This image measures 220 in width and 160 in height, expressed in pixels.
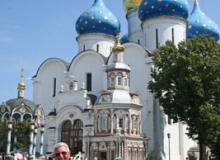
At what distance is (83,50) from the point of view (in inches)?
1405

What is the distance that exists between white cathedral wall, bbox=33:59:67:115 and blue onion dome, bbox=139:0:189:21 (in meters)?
8.71

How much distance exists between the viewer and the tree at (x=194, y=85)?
21047 millimetres

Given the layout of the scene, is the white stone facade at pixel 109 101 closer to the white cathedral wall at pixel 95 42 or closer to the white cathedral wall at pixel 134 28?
the white cathedral wall at pixel 95 42

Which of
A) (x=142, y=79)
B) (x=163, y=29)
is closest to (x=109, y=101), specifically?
(x=142, y=79)

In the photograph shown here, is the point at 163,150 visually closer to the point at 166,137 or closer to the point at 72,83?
the point at 166,137

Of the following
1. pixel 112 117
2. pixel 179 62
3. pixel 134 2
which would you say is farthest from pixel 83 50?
pixel 179 62

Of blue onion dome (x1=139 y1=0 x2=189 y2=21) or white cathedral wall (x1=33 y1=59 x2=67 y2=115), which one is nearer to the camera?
blue onion dome (x1=139 y1=0 x2=189 y2=21)

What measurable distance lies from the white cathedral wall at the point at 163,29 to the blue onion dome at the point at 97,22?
346 centimetres

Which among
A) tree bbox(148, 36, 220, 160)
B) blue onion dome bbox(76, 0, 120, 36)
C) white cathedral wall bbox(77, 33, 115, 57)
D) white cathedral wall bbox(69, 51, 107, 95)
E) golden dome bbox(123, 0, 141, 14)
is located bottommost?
tree bbox(148, 36, 220, 160)

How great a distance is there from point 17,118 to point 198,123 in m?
16.7

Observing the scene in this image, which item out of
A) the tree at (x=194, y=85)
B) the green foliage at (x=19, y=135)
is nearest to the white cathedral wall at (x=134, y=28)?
the green foliage at (x=19, y=135)

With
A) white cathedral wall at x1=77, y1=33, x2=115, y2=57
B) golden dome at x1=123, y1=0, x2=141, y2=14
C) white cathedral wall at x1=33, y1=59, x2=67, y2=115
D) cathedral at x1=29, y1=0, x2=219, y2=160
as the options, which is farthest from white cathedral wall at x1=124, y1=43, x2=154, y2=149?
golden dome at x1=123, y1=0, x2=141, y2=14

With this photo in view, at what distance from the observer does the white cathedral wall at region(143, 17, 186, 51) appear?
32.6 m

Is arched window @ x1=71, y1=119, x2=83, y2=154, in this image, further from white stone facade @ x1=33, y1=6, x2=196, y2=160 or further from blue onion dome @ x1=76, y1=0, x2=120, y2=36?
blue onion dome @ x1=76, y1=0, x2=120, y2=36
